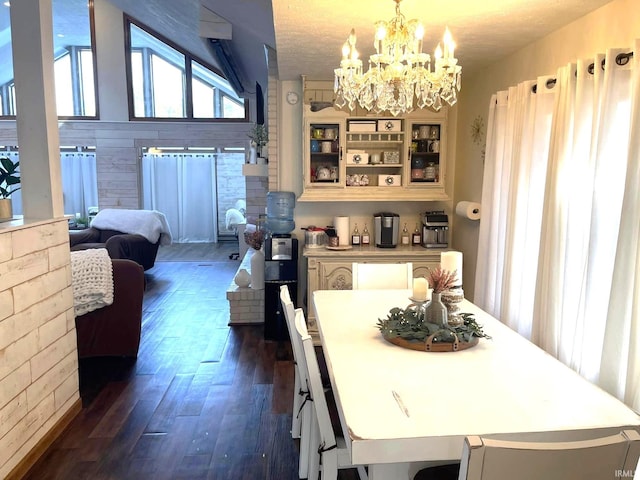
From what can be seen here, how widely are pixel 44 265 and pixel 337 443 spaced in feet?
5.77

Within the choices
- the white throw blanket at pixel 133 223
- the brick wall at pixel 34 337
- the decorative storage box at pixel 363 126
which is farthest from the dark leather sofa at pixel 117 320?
the white throw blanket at pixel 133 223

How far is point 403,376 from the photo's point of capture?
1.62 meters

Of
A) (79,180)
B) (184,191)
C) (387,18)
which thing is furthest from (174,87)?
(387,18)

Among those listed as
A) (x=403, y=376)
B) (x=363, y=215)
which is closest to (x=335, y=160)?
(x=363, y=215)

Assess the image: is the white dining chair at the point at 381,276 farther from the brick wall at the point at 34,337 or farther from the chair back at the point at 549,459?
the chair back at the point at 549,459

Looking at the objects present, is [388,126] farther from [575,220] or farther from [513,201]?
[575,220]

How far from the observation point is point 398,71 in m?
2.03

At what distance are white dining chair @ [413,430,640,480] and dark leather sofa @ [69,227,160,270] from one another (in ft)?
18.7

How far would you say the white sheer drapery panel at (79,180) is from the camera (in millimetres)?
8875

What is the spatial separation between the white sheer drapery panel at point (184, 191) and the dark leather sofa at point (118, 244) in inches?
101

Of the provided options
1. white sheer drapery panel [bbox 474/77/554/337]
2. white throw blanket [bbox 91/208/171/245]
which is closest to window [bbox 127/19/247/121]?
white throw blanket [bbox 91/208/171/245]

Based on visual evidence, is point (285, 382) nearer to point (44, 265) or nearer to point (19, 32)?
point (44, 265)

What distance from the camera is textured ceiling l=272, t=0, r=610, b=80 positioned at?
7.45 ft

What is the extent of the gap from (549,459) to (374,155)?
129 inches
